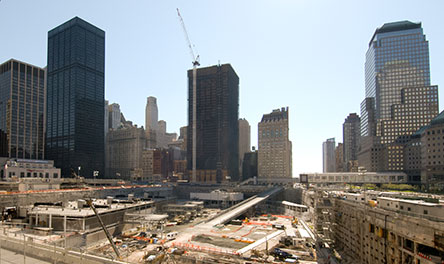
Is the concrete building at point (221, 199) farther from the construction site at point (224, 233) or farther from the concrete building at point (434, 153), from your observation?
the concrete building at point (434, 153)

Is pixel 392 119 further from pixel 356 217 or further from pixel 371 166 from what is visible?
pixel 356 217

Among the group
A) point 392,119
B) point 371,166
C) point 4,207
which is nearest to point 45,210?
point 4,207

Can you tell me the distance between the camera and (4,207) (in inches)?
2982

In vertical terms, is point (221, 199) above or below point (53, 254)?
below

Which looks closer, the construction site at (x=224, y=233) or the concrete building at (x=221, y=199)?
the construction site at (x=224, y=233)

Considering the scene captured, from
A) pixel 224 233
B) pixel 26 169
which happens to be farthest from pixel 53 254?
pixel 26 169

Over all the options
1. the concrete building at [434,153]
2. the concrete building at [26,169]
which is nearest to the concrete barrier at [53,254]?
the concrete building at [26,169]

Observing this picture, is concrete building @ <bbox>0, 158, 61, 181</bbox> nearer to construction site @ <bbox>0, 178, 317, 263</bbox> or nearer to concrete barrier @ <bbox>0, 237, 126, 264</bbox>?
construction site @ <bbox>0, 178, 317, 263</bbox>

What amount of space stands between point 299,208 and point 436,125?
78.6 meters

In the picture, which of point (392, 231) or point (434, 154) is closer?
point (392, 231)

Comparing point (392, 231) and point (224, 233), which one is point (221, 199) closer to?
point (224, 233)

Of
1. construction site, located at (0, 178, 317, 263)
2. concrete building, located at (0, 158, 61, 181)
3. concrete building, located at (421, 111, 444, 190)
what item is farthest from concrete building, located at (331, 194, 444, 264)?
concrete building, located at (0, 158, 61, 181)

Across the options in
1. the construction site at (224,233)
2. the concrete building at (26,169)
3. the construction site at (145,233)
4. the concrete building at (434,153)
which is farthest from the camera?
the concrete building at (26,169)

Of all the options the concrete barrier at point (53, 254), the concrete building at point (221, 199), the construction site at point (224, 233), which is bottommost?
the concrete building at point (221, 199)
